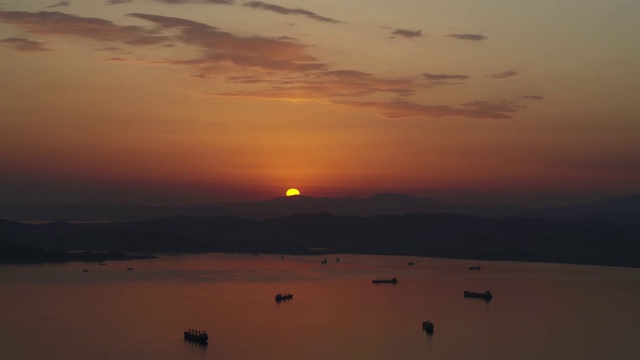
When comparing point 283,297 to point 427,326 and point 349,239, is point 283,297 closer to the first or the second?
point 427,326

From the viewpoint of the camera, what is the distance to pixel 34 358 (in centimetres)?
2602

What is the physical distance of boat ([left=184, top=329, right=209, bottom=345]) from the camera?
2961 cm

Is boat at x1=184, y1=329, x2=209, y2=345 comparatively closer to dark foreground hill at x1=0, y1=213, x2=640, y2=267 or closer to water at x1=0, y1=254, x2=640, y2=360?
water at x1=0, y1=254, x2=640, y2=360

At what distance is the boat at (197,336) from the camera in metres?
29.6

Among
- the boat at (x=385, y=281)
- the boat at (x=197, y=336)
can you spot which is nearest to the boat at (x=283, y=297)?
the boat at (x=197, y=336)

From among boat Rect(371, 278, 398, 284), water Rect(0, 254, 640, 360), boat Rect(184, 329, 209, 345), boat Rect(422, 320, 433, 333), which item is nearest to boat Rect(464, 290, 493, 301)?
water Rect(0, 254, 640, 360)

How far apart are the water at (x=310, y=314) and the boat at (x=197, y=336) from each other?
41 cm

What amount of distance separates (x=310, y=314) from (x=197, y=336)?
346 inches

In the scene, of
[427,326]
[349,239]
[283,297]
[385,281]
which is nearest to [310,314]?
[283,297]

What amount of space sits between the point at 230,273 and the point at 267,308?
2121 centimetres

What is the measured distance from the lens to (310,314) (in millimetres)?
37406

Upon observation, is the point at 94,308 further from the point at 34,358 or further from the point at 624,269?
the point at 624,269

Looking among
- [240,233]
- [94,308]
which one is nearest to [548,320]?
[94,308]

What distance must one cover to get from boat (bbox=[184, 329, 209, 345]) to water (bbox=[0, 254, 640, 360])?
16.3 inches
